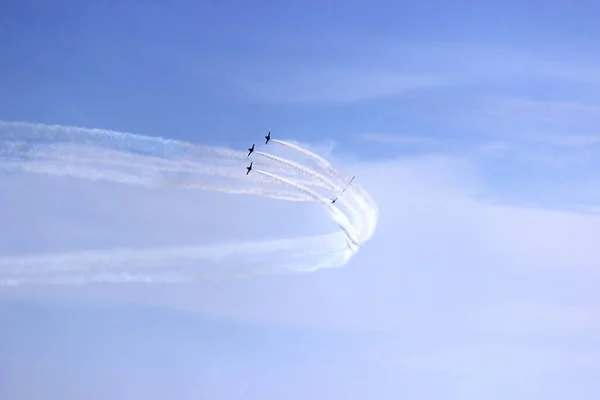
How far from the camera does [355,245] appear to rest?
2554 inches

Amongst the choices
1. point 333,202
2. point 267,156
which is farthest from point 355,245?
point 267,156

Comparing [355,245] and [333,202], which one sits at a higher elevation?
[333,202]

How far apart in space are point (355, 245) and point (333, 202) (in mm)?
8681

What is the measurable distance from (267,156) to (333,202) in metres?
14.5

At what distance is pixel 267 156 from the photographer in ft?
210

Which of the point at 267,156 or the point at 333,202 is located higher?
the point at 267,156

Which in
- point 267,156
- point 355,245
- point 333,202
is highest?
point 267,156

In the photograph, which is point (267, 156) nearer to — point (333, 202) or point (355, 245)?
point (333, 202)

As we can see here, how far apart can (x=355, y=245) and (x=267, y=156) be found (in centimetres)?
2241

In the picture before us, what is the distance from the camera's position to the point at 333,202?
6538cm

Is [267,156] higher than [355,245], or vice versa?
[267,156]
